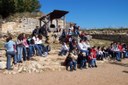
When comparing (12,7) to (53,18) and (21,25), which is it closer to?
(21,25)

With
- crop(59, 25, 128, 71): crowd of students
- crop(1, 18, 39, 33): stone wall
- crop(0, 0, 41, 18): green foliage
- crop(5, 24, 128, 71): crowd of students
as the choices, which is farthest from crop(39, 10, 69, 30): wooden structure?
crop(5, 24, 128, 71): crowd of students

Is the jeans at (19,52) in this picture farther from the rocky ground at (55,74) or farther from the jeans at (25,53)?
the rocky ground at (55,74)

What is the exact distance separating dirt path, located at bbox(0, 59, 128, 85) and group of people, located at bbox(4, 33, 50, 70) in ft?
4.07

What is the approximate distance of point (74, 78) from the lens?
14.8 metres

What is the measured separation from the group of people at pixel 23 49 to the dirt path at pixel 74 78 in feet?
4.07

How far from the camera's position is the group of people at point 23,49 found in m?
15.7

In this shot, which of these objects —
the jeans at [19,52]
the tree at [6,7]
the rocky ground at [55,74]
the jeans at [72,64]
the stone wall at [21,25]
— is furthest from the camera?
the tree at [6,7]

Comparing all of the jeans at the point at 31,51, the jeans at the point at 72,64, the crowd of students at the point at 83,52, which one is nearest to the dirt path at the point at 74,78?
the jeans at the point at 72,64

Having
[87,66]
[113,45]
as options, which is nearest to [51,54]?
[87,66]

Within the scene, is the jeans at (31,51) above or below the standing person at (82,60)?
above

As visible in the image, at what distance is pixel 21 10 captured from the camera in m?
36.8

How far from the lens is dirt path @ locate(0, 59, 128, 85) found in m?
14.0

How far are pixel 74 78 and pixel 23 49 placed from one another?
12.7 ft

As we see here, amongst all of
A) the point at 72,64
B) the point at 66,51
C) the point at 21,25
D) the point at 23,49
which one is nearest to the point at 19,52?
the point at 23,49
